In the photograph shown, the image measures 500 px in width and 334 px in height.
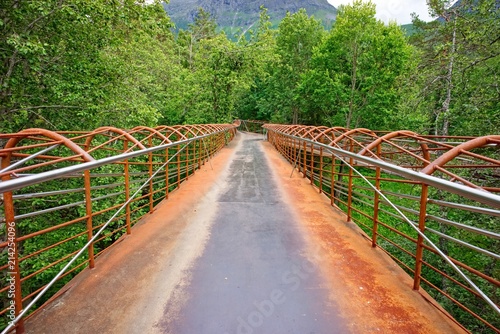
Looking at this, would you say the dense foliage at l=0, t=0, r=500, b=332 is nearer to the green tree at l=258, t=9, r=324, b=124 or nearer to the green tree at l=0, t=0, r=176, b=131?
the green tree at l=0, t=0, r=176, b=131

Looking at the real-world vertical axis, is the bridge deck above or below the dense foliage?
below

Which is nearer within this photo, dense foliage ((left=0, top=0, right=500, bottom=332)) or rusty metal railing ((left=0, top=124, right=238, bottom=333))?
rusty metal railing ((left=0, top=124, right=238, bottom=333))

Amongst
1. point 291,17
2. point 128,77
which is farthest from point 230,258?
point 291,17

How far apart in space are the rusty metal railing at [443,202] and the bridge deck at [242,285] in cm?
39

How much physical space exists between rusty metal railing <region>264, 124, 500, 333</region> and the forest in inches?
88.9

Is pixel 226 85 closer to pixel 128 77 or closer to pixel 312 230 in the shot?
pixel 128 77

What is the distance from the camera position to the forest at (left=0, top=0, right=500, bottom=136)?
6191 millimetres

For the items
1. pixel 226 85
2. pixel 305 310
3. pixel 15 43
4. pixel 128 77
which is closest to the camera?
pixel 305 310

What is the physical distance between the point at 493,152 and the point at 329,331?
640cm

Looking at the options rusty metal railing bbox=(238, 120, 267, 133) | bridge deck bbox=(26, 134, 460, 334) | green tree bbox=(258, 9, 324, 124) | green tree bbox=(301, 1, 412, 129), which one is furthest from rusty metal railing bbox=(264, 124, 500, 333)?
rusty metal railing bbox=(238, 120, 267, 133)

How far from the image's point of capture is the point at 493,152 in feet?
19.8

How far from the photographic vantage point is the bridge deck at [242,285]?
7.13 ft

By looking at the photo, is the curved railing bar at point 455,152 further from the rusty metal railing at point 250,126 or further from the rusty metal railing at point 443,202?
the rusty metal railing at point 250,126

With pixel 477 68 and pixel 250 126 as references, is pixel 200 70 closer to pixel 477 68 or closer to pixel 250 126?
pixel 477 68
